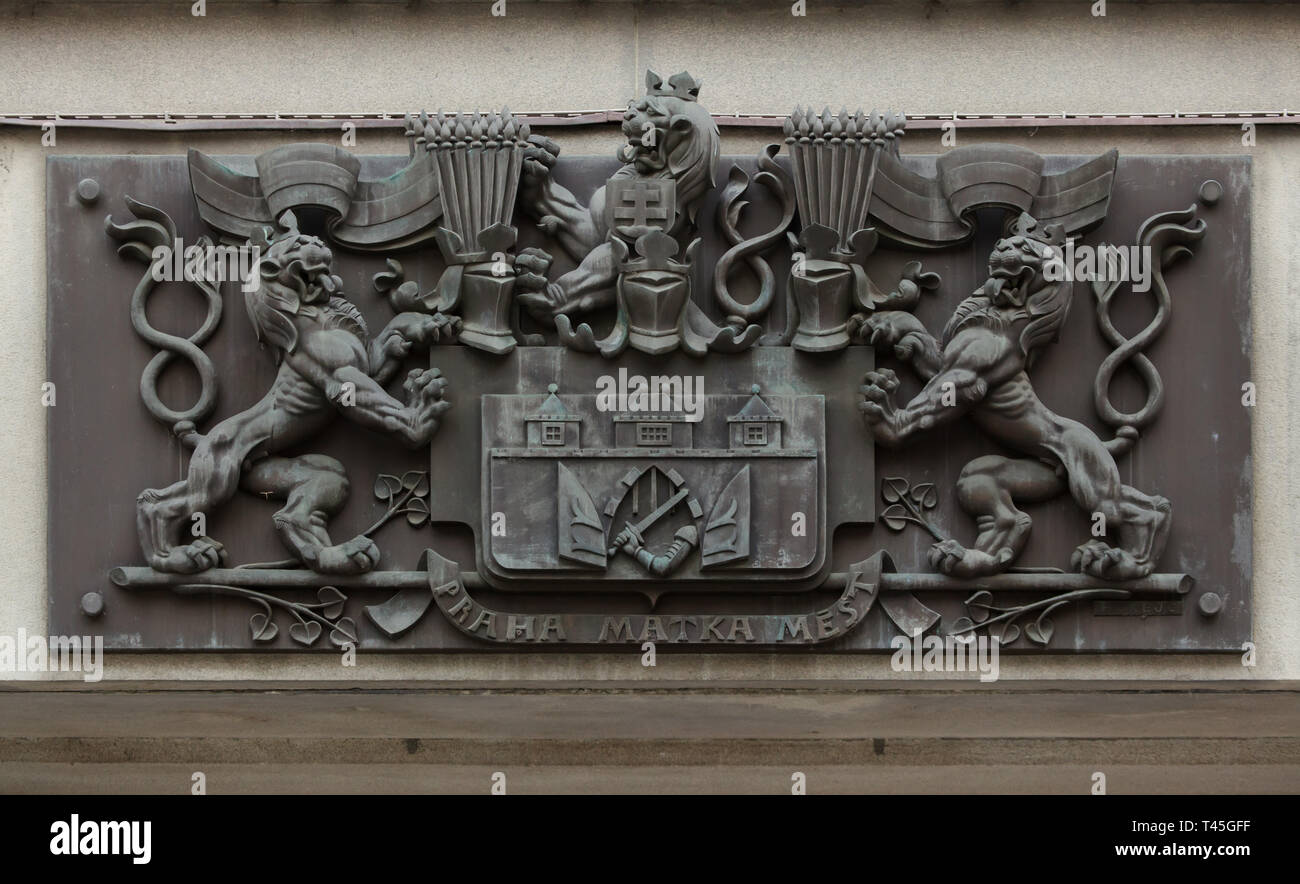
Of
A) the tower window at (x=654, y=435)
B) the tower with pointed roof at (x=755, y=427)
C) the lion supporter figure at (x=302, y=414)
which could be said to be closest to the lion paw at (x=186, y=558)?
the lion supporter figure at (x=302, y=414)

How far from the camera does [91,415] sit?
8906mm

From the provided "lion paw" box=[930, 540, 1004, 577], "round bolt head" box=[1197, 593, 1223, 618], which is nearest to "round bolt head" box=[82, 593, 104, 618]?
"lion paw" box=[930, 540, 1004, 577]

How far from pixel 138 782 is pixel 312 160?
11.5 feet

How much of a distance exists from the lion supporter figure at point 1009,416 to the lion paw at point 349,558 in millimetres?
2030

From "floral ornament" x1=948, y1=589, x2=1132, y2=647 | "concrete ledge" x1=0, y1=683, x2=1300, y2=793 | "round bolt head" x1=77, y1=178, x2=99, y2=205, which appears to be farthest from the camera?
"concrete ledge" x1=0, y1=683, x2=1300, y2=793

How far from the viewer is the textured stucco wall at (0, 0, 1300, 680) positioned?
9000mm

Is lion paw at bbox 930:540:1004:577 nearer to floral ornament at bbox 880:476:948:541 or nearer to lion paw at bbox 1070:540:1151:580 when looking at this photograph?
floral ornament at bbox 880:476:948:541

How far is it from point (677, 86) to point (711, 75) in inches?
14.0

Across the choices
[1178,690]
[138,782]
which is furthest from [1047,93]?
[138,782]

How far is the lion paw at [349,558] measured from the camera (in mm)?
8695

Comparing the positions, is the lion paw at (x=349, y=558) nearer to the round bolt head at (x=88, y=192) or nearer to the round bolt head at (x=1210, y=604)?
the round bolt head at (x=88, y=192)

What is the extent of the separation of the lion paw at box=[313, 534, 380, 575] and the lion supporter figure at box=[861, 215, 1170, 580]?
2030mm

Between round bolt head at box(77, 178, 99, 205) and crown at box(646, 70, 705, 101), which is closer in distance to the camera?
crown at box(646, 70, 705, 101)

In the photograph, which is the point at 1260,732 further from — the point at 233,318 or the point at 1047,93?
the point at 233,318
